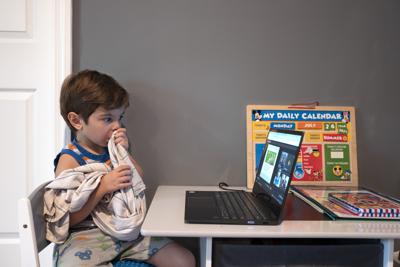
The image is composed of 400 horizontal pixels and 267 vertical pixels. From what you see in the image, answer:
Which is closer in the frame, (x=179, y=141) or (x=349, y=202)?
(x=349, y=202)

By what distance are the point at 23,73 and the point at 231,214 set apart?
3.43 feet

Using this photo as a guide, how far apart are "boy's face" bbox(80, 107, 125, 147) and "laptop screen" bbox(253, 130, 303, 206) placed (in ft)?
1.78

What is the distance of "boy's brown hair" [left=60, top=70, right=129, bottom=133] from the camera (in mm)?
1106

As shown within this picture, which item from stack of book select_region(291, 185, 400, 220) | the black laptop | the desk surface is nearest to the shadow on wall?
the black laptop

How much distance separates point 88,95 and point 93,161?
231mm

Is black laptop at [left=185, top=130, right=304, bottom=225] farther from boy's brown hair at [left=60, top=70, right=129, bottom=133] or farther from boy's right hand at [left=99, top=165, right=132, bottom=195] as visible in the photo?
boy's brown hair at [left=60, top=70, right=129, bottom=133]

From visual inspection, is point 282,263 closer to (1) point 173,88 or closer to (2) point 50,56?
(1) point 173,88

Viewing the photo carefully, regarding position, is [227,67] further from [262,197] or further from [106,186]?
[106,186]

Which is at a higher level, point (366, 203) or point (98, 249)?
point (366, 203)

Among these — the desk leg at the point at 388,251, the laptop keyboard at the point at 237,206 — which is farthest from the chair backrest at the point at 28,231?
the desk leg at the point at 388,251

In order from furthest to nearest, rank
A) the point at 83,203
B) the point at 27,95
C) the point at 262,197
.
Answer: the point at 27,95 < the point at 262,197 < the point at 83,203

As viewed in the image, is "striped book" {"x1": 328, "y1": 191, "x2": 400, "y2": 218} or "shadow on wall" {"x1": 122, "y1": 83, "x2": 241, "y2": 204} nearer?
"striped book" {"x1": 328, "y1": 191, "x2": 400, "y2": 218}

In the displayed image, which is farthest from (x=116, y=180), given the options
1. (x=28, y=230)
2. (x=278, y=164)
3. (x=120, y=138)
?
(x=278, y=164)

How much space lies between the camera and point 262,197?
1082mm
